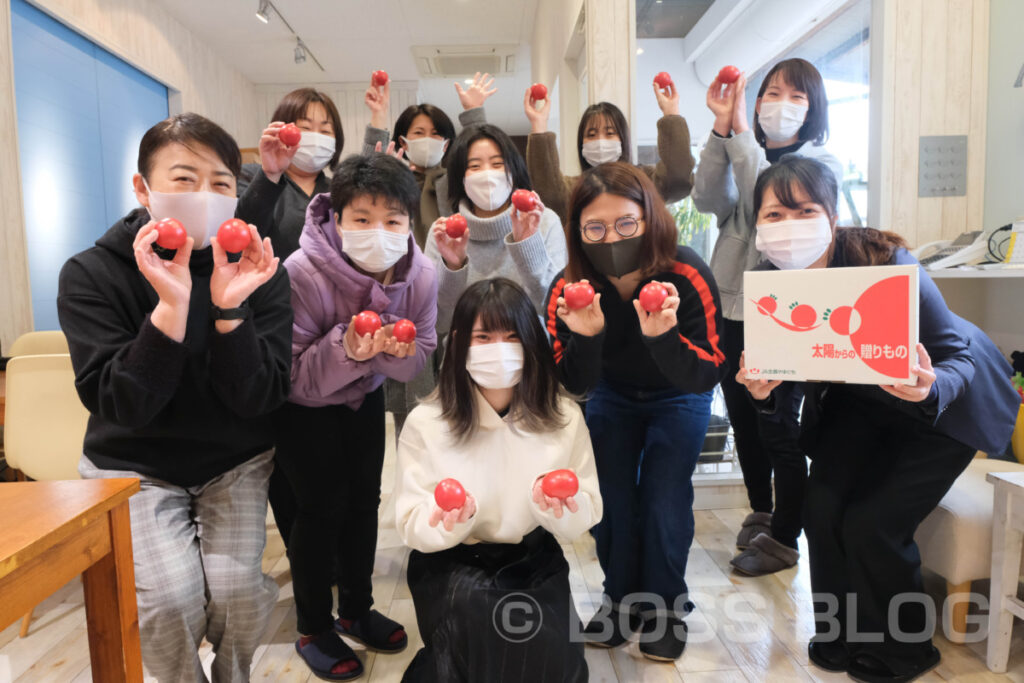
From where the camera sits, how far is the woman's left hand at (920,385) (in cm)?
158

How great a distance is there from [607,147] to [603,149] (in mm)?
17

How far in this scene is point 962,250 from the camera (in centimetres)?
275

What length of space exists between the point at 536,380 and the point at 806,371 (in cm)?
69

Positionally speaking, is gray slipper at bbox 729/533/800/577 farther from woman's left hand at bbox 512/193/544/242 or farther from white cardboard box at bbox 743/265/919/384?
woman's left hand at bbox 512/193/544/242

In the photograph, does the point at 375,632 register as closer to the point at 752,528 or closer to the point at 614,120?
the point at 752,528

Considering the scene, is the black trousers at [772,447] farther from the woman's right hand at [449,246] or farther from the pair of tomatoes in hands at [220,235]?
the pair of tomatoes in hands at [220,235]

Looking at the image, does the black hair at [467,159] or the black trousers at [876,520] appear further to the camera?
the black hair at [467,159]

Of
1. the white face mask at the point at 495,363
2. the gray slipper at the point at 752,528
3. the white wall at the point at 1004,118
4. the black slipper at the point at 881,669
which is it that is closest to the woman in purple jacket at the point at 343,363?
the white face mask at the point at 495,363

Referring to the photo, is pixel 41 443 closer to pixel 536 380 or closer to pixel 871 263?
pixel 536 380

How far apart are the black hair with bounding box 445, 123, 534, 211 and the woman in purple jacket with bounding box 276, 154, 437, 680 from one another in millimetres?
402

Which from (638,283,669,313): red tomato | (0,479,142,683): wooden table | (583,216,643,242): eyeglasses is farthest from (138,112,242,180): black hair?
(638,283,669,313): red tomato

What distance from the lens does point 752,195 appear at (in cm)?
237

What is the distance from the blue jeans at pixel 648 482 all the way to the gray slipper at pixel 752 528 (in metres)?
0.82

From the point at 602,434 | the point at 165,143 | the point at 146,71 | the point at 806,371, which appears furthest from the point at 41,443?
the point at 146,71
